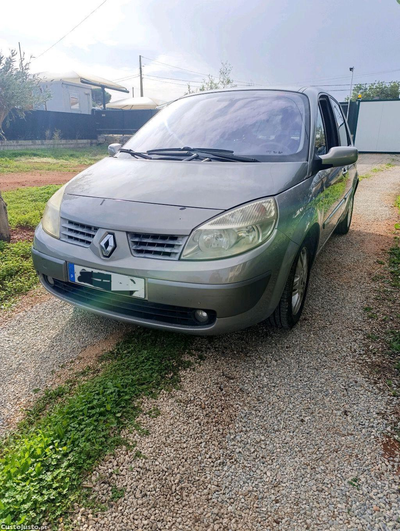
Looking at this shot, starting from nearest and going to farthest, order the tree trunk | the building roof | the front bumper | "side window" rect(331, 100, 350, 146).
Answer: the front bumper → "side window" rect(331, 100, 350, 146) → the tree trunk → the building roof

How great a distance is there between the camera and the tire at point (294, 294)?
8.23 feet

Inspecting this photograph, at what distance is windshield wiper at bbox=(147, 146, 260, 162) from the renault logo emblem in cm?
93

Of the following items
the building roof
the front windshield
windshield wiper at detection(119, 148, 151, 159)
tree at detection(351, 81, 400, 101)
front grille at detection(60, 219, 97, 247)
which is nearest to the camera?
front grille at detection(60, 219, 97, 247)

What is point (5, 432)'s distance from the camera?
6.17ft

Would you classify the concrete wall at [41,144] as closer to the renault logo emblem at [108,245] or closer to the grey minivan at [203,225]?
the grey minivan at [203,225]

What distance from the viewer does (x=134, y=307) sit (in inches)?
87.5

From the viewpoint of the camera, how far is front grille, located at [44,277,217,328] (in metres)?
2.15

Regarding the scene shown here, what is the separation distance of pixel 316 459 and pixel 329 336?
1.14m

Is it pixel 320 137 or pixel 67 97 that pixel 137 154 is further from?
pixel 67 97

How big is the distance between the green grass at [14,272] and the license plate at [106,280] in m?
1.31

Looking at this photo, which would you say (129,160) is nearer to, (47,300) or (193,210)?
(193,210)

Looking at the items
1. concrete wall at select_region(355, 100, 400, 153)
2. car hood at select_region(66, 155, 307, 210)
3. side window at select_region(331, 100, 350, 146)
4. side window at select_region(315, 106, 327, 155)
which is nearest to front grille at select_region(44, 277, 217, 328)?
car hood at select_region(66, 155, 307, 210)

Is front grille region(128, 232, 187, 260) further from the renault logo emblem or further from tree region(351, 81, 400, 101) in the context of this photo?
tree region(351, 81, 400, 101)

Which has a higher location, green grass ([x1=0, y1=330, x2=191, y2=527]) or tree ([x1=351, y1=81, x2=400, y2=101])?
tree ([x1=351, y1=81, x2=400, y2=101])
